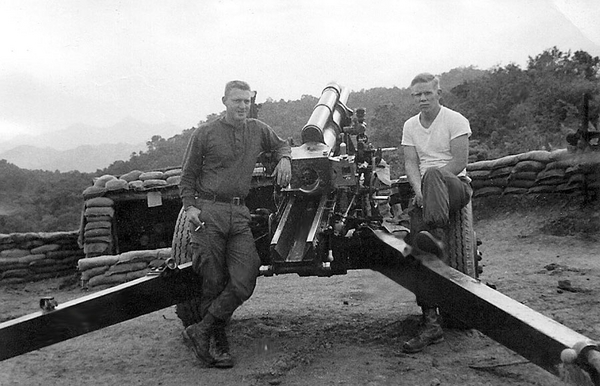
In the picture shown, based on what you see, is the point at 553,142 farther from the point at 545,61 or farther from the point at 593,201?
the point at 545,61

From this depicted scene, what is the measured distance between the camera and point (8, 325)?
3.11 metres

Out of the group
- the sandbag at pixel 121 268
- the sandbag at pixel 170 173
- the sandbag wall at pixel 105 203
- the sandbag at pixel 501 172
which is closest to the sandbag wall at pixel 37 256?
the sandbag wall at pixel 105 203

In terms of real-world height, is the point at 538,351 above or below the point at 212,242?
below

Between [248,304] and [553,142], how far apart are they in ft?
24.4

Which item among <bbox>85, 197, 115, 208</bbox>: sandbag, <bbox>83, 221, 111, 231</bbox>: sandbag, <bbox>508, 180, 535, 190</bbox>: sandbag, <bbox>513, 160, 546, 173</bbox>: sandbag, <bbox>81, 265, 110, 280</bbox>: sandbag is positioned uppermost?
<bbox>513, 160, 546, 173</bbox>: sandbag

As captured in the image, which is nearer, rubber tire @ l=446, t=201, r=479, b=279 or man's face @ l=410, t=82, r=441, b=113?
rubber tire @ l=446, t=201, r=479, b=279

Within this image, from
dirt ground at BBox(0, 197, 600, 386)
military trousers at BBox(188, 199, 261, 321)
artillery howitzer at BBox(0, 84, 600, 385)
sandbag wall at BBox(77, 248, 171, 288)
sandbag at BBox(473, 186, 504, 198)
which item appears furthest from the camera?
sandbag at BBox(473, 186, 504, 198)

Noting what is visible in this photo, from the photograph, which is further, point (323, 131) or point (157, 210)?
point (157, 210)

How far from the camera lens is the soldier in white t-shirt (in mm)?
3504

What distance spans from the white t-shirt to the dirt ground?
43.9 inches

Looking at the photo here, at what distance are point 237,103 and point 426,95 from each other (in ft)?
3.95

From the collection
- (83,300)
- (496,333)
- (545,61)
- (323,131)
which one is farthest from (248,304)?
(545,61)

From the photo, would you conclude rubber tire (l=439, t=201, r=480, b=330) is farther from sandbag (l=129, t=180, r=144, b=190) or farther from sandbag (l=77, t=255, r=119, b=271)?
sandbag (l=129, t=180, r=144, b=190)

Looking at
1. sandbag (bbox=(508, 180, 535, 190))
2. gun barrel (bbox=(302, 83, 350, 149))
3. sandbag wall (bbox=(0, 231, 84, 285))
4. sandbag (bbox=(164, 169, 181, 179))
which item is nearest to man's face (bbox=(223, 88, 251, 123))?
gun barrel (bbox=(302, 83, 350, 149))
